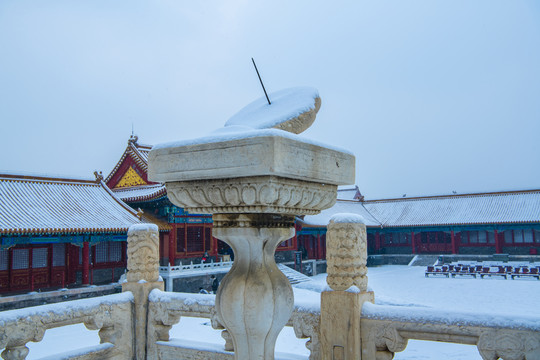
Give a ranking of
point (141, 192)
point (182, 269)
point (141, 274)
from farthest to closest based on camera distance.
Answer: point (141, 192) < point (182, 269) < point (141, 274)

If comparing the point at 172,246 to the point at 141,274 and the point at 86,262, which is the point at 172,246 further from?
the point at 141,274

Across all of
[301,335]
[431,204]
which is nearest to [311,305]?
[301,335]

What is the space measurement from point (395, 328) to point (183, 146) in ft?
8.85

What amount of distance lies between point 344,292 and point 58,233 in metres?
12.1

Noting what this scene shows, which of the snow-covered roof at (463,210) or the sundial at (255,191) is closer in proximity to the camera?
the sundial at (255,191)

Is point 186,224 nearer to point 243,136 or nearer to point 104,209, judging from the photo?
point 104,209

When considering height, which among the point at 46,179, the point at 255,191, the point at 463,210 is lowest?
the point at 463,210

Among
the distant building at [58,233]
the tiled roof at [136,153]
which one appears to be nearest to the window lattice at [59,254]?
the distant building at [58,233]

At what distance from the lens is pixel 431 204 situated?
3139cm

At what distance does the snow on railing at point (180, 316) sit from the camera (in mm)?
4289

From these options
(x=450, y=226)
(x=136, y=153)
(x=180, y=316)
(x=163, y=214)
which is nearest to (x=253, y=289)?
(x=180, y=316)

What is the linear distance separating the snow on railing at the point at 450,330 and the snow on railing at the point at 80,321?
8.78 feet

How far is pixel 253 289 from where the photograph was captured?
2252mm

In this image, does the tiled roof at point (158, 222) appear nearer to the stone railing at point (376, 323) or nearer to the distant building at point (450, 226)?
the distant building at point (450, 226)
